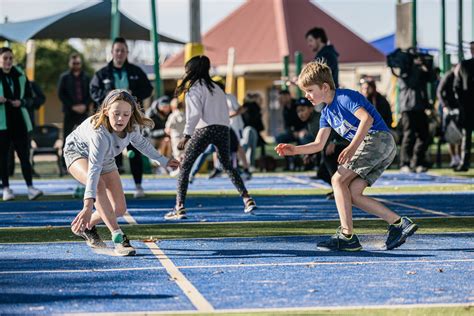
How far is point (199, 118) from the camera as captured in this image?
13.1 m

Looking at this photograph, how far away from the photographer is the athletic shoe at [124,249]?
378 inches

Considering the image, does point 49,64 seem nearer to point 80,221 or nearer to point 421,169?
point 421,169

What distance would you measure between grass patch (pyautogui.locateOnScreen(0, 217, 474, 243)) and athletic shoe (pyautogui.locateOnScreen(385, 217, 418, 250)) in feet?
4.88

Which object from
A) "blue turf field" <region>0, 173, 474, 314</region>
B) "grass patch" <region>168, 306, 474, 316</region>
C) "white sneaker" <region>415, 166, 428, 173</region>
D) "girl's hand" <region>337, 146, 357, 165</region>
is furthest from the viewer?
"white sneaker" <region>415, 166, 428, 173</region>

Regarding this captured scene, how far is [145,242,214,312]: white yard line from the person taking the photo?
23.1 ft

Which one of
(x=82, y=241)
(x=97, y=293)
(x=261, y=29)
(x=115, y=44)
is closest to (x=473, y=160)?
(x=115, y=44)

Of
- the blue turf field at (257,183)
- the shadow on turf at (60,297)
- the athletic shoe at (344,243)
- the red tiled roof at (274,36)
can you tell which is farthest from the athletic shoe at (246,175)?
the red tiled roof at (274,36)

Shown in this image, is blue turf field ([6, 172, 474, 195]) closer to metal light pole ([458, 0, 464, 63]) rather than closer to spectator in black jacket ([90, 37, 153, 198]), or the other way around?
spectator in black jacket ([90, 37, 153, 198])


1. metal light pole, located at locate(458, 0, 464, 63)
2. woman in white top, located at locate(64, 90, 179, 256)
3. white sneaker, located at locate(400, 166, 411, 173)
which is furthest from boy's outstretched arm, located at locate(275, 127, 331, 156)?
metal light pole, located at locate(458, 0, 464, 63)

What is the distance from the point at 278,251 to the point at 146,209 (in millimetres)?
4927

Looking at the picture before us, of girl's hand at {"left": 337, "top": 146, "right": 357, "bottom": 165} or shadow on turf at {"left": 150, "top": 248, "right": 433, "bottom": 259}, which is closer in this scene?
girl's hand at {"left": 337, "top": 146, "right": 357, "bottom": 165}

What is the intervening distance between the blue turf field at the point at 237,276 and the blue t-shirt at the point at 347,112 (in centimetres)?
105

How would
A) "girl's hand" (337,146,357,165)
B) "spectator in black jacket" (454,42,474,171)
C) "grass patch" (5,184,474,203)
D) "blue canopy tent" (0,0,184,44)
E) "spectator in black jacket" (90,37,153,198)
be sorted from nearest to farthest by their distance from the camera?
"girl's hand" (337,146,357,165)
"spectator in black jacket" (90,37,153,198)
"grass patch" (5,184,474,203)
"spectator in black jacket" (454,42,474,171)
"blue canopy tent" (0,0,184,44)

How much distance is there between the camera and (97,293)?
7578 mm
